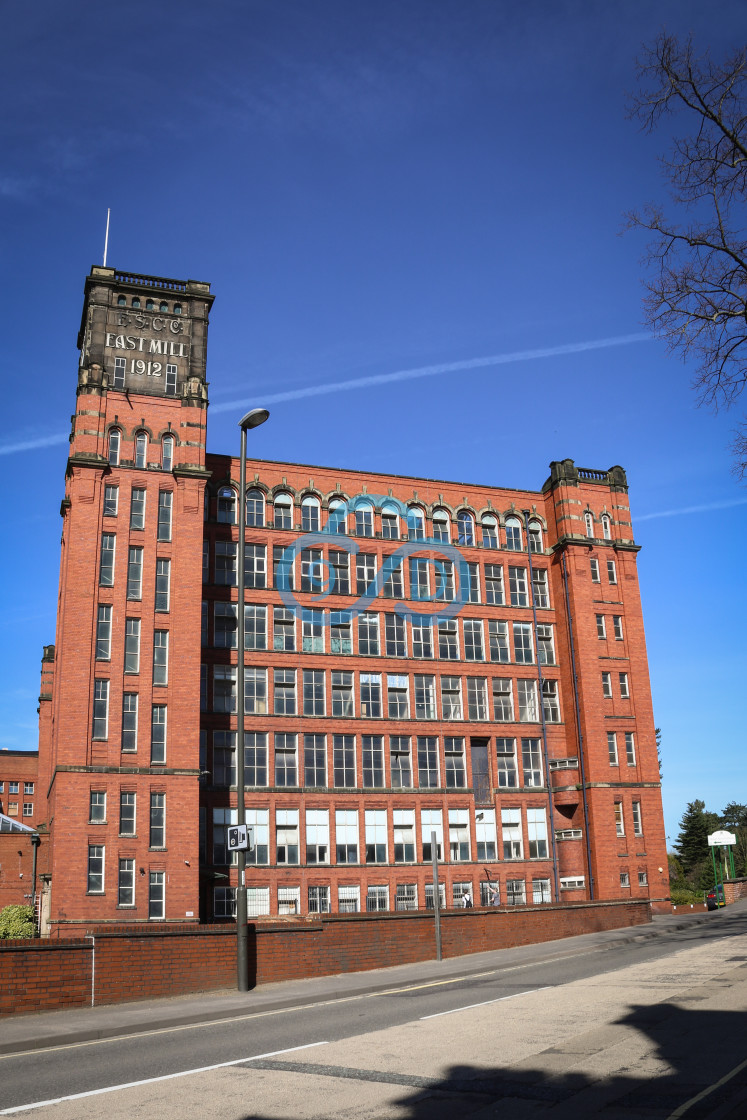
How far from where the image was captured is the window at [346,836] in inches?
1941

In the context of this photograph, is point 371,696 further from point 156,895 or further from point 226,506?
point 156,895

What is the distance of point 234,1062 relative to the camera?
40.9ft

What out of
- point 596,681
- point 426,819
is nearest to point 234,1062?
point 426,819

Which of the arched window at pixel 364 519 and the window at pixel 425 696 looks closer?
the window at pixel 425 696

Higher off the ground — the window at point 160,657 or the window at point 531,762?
the window at point 160,657

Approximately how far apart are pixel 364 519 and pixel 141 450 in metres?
13.7

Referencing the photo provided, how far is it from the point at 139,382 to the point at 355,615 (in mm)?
16971

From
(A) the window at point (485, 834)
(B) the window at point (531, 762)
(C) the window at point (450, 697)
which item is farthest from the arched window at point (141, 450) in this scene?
(B) the window at point (531, 762)

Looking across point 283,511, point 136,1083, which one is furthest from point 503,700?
point 136,1083

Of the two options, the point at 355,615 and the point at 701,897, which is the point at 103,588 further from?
the point at 701,897

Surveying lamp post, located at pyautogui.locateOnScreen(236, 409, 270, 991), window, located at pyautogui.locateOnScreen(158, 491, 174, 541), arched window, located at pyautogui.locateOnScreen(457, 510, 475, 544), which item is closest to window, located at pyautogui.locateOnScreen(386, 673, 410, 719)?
arched window, located at pyautogui.locateOnScreen(457, 510, 475, 544)

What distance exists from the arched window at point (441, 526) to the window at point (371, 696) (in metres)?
9.42

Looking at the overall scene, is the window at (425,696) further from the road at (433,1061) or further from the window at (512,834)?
the road at (433,1061)

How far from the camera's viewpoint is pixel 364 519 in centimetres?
5525
